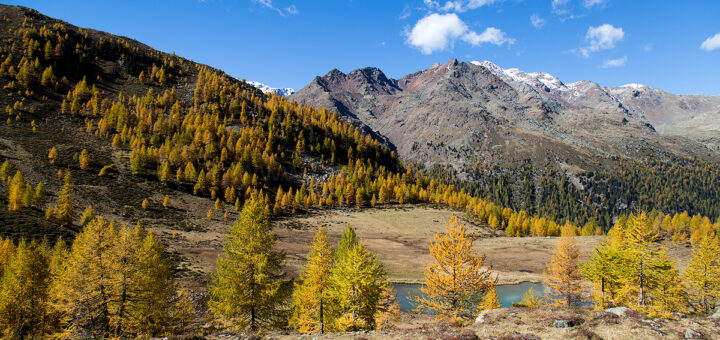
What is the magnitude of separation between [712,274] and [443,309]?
3322cm

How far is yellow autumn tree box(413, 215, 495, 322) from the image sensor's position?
21672 millimetres

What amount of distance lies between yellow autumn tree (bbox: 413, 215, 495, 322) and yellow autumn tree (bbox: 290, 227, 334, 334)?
8.19 m

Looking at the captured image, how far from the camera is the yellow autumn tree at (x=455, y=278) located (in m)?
21.7

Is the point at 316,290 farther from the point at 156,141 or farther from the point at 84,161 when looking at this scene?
the point at 156,141

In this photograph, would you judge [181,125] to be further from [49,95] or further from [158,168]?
[49,95]

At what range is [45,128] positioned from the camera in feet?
363

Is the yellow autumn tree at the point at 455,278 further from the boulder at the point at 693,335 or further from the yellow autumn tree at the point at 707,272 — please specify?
the yellow autumn tree at the point at 707,272

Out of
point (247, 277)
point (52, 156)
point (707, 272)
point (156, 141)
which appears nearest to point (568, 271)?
point (707, 272)

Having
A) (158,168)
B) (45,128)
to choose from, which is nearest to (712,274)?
(158,168)

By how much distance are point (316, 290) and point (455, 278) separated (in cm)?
1091

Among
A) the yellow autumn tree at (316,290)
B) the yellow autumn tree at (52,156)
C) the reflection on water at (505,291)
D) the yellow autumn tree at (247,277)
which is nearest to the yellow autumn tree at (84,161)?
the yellow autumn tree at (52,156)

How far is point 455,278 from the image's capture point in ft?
71.2

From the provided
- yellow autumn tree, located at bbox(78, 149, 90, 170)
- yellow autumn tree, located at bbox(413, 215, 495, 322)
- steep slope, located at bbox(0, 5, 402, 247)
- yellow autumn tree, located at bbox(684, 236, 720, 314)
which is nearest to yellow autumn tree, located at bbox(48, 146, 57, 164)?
steep slope, located at bbox(0, 5, 402, 247)

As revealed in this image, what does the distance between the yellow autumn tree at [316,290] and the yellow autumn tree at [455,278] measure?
8.19m
